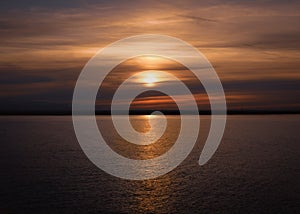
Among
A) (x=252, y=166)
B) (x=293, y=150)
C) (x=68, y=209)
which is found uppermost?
(x=293, y=150)

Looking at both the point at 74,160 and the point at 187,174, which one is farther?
the point at 74,160

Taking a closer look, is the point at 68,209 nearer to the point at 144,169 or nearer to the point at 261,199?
the point at 261,199

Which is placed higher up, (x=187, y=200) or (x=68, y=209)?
(x=187, y=200)

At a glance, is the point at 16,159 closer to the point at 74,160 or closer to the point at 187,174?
the point at 74,160

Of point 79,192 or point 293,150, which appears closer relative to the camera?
point 79,192

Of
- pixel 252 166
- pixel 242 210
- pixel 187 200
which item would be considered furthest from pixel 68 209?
pixel 252 166

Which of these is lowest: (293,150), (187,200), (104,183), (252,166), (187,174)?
(187,200)

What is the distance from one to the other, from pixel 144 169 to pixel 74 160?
10.6 meters

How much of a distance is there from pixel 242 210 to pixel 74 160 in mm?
31384

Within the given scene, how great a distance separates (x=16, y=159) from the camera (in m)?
55.5

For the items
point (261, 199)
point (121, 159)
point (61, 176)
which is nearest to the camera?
point (261, 199)

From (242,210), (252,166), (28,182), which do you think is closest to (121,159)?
(252,166)

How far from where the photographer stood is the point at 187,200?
109 ft

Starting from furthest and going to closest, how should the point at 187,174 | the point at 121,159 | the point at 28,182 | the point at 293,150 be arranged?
1. the point at 293,150
2. the point at 121,159
3. the point at 187,174
4. the point at 28,182
